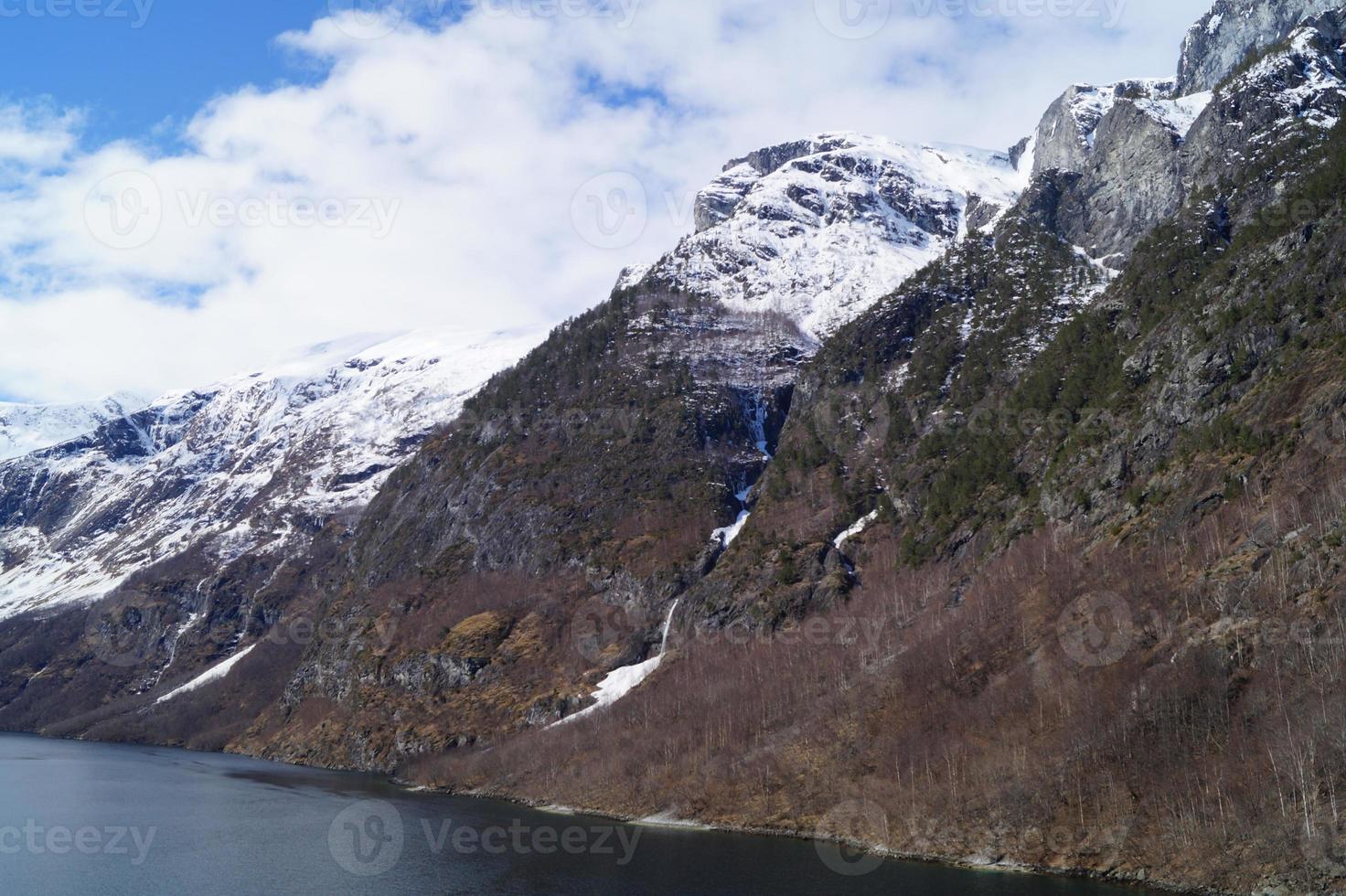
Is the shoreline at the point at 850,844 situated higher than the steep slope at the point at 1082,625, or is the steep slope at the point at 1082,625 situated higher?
the steep slope at the point at 1082,625

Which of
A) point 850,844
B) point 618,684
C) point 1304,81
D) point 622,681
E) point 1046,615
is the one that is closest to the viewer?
point 850,844

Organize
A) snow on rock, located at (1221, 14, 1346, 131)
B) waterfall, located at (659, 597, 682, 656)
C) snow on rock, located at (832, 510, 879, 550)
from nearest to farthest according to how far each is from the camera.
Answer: snow on rock, located at (832, 510, 879, 550)
waterfall, located at (659, 597, 682, 656)
snow on rock, located at (1221, 14, 1346, 131)

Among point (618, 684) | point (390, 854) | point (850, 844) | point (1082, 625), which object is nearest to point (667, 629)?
point (618, 684)

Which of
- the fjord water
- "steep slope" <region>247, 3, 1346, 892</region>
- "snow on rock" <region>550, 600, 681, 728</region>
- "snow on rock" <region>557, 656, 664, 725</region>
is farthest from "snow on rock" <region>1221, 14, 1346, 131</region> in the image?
the fjord water

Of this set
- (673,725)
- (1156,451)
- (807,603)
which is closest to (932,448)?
(807,603)

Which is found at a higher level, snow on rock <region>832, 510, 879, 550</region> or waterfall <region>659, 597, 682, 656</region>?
snow on rock <region>832, 510, 879, 550</region>

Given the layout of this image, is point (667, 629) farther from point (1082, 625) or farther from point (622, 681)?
point (1082, 625)

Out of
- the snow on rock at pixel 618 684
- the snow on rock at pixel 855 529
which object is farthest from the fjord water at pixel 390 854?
the snow on rock at pixel 855 529

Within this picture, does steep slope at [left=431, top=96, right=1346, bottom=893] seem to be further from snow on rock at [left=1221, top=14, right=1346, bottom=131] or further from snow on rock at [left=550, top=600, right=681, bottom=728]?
snow on rock at [left=1221, top=14, right=1346, bottom=131]

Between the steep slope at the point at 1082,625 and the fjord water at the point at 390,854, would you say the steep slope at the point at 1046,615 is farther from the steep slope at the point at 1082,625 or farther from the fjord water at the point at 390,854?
the fjord water at the point at 390,854
